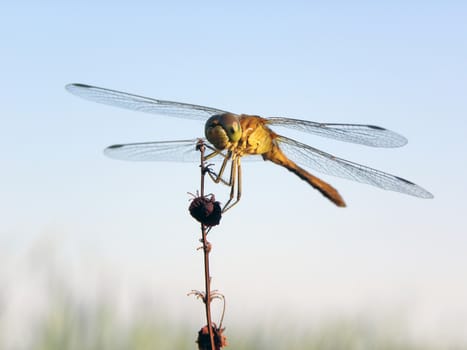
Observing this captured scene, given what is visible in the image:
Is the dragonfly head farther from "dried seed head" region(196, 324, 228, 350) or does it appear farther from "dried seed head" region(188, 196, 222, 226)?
"dried seed head" region(196, 324, 228, 350)

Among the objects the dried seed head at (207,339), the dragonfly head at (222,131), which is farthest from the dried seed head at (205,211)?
the dragonfly head at (222,131)

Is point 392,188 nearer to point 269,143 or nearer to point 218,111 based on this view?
point 269,143

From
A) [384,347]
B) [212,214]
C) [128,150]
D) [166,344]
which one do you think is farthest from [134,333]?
[212,214]

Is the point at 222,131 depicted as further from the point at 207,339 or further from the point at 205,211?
the point at 207,339

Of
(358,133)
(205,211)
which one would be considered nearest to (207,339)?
(205,211)

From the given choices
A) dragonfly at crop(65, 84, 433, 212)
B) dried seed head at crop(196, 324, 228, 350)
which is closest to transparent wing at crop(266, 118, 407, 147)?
dragonfly at crop(65, 84, 433, 212)

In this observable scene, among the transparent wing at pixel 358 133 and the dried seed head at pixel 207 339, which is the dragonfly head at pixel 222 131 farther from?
the dried seed head at pixel 207 339
